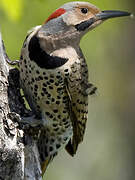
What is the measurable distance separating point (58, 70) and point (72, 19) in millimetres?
492

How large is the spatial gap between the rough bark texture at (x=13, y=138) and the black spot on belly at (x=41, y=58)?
24 centimetres

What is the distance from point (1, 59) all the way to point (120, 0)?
3.96 meters

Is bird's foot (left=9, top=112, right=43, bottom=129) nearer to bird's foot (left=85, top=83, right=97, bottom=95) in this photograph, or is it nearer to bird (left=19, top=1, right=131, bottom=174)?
bird (left=19, top=1, right=131, bottom=174)

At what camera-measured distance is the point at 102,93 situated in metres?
10.6

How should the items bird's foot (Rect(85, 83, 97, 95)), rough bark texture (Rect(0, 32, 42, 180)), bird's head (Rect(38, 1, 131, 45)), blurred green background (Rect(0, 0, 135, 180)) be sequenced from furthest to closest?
blurred green background (Rect(0, 0, 135, 180)), bird's foot (Rect(85, 83, 97, 95)), bird's head (Rect(38, 1, 131, 45)), rough bark texture (Rect(0, 32, 42, 180))

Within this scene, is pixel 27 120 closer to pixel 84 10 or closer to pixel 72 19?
pixel 72 19

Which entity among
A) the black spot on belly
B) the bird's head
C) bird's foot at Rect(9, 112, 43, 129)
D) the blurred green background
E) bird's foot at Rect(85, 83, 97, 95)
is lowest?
the blurred green background

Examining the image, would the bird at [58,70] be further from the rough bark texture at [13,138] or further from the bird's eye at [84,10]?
the rough bark texture at [13,138]

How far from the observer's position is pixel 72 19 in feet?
17.4

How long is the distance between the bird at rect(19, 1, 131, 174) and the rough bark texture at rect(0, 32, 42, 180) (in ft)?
→ 0.47

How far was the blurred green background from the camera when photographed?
7262 mm

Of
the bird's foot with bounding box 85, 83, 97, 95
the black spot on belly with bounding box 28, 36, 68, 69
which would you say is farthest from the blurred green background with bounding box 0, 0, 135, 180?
the black spot on belly with bounding box 28, 36, 68, 69

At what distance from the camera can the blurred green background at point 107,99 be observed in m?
7.26

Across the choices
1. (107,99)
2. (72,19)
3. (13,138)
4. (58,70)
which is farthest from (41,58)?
(107,99)
